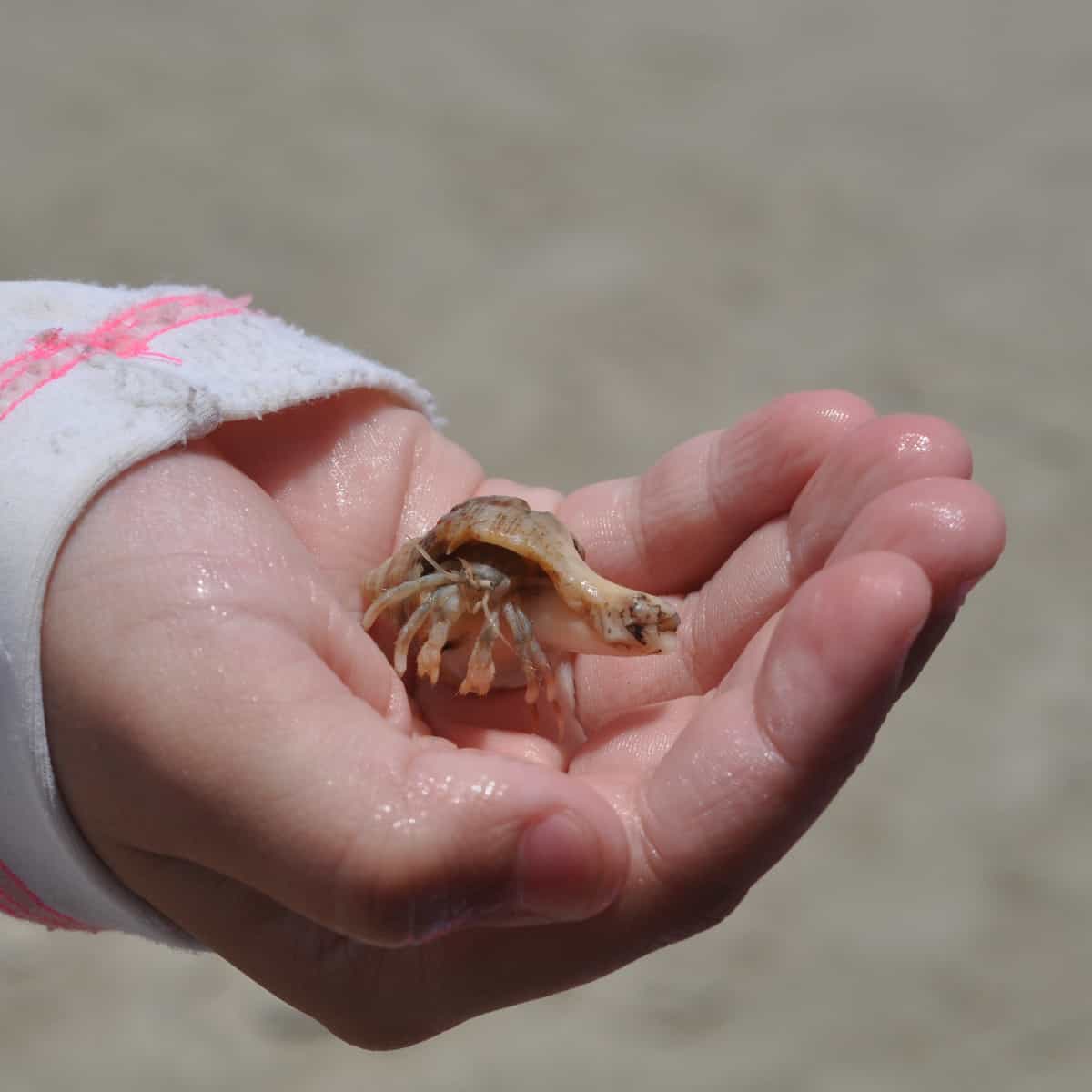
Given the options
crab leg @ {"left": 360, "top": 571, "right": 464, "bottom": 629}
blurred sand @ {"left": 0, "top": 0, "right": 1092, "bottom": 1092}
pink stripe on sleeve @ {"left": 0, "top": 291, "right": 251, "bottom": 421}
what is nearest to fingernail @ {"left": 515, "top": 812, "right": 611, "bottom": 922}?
crab leg @ {"left": 360, "top": 571, "right": 464, "bottom": 629}

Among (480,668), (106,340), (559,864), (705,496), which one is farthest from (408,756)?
(106,340)

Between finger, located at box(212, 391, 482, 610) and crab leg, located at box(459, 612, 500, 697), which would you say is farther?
finger, located at box(212, 391, 482, 610)

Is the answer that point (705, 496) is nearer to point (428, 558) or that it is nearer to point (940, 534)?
point (428, 558)

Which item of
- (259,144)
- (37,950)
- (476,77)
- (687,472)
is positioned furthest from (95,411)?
(476,77)

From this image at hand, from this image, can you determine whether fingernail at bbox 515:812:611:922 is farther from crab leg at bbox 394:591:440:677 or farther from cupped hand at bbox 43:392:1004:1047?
crab leg at bbox 394:591:440:677

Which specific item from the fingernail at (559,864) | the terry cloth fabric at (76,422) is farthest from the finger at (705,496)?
the fingernail at (559,864)

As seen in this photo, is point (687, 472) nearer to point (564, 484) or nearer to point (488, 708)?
point (488, 708)

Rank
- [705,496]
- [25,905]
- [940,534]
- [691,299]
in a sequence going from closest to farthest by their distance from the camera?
[940,534] → [25,905] → [705,496] → [691,299]
